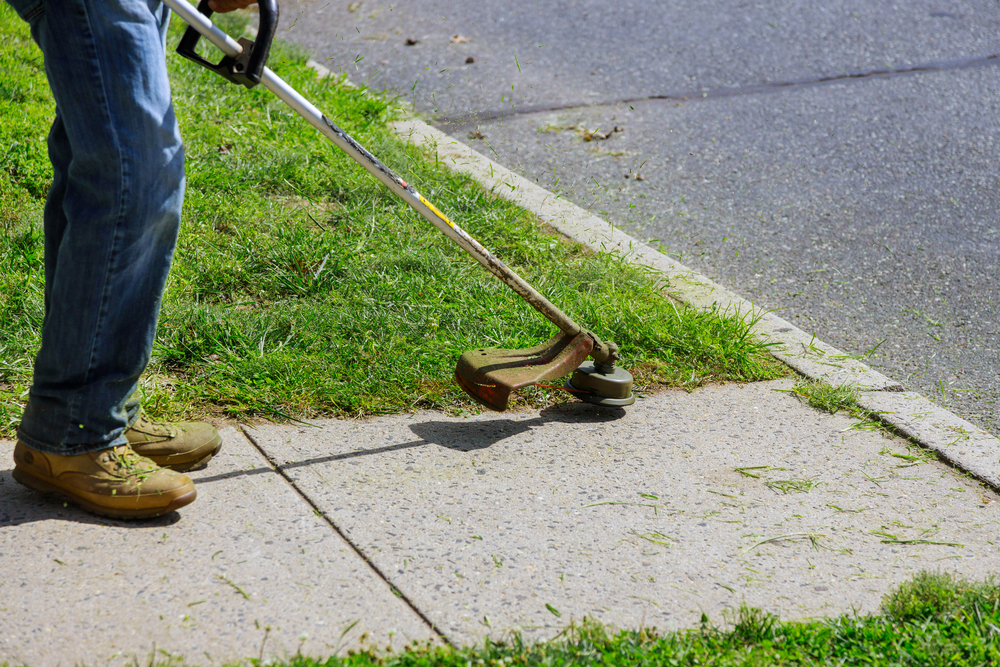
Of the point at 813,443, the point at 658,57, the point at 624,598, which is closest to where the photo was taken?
the point at 624,598

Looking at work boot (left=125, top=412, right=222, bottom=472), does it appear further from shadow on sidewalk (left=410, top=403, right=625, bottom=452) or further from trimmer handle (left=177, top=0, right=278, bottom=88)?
trimmer handle (left=177, top=0, right=278, bottom=88)

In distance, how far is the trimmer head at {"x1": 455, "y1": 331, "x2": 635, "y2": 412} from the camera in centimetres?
282

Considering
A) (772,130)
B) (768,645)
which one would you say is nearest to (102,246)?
(768,645)

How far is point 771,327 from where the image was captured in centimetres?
361

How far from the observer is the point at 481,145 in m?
5.32

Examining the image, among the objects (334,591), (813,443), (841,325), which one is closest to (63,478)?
(334,591)

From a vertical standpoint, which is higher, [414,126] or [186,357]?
[414,126]

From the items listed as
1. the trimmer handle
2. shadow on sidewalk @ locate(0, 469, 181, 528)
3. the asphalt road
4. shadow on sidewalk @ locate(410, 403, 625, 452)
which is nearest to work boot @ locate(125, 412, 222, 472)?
shadow on sidewalk @ locate(0, 469, 181, 528)

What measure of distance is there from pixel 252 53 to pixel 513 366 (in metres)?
1.17

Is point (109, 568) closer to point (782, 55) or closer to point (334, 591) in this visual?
point (334, 591)

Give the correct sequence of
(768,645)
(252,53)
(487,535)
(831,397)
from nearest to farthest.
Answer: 1. (768,645)
2. (252,53)
3. (487,535)
4. (831,397)

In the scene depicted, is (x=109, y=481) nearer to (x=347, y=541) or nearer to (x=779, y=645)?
(x=347, y=541)

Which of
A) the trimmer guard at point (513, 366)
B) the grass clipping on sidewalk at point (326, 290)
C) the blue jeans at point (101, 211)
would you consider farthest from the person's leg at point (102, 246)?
the trimmer guard at point (513, 366)

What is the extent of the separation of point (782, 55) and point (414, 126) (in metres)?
3.19
